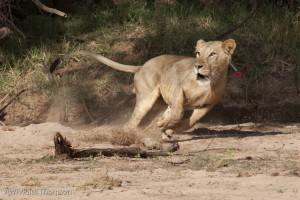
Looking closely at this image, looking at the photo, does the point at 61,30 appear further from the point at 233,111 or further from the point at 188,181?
the point at 188,181

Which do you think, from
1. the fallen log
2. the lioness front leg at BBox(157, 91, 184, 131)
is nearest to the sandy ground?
the fallen log

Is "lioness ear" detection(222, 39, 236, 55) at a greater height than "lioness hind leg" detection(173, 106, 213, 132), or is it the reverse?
"lioness ear" detection(222, 39, 236, 55)

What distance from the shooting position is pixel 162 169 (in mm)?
7891

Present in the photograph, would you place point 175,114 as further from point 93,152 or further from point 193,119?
point 93,152

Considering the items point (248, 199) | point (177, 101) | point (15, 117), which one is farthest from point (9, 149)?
point (248, 199)

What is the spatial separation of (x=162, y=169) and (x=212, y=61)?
2.56 metres

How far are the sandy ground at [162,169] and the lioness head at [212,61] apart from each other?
2.51 ft

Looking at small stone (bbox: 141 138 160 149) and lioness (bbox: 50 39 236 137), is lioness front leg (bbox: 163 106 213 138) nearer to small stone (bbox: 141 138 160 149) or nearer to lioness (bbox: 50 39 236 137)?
lioness (bbox: 50 39 236 137)

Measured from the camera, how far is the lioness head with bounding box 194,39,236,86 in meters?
10.0

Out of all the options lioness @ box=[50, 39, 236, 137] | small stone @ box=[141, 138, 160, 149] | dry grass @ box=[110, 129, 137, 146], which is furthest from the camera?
lioness @ box=[50, 39, 236, 137]

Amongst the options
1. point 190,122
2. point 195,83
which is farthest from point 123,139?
point 195,83

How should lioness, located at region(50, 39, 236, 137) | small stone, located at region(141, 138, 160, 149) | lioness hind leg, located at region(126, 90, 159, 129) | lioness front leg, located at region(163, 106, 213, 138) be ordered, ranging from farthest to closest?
lioness hind leg, located at region(126, 90, 159, 129)
lioness front leg, located at region(163, 106, 213, 138)
lioness, located at region(50, 39, 236, 137)
small stone, located at region(141, 138, 160, 149)

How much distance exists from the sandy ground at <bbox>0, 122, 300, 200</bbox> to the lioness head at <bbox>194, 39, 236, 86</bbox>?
76 centimetres

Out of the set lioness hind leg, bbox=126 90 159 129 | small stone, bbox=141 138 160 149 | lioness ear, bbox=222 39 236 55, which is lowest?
lioness hind leg, bbox=126 90 159 129
